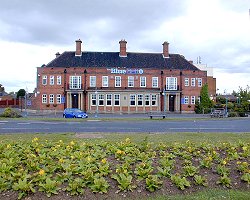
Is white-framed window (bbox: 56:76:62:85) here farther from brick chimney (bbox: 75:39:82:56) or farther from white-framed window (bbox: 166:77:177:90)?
white-framed window (bbox: 166:77:177:90)

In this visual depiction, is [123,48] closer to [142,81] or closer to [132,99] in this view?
[142,81]

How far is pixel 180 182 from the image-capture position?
20.2 ft

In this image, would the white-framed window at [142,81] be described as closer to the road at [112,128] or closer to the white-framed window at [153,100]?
the white-framed window at [153,100]

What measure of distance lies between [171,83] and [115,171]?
5334 centimetres

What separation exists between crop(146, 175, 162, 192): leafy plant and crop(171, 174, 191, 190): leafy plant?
0.30 m

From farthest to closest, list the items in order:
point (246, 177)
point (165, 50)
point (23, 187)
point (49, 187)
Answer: point (165, 50) → point (246, 177) → point (49, 187) → point (23, 187)

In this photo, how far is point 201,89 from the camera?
57750 millimetres

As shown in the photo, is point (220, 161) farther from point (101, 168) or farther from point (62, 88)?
point (62, 88)

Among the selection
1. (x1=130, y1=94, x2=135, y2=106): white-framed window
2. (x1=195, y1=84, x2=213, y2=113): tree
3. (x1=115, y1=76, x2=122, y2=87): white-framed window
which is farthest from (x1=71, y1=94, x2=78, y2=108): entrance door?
(x1=195, y1=84, x2=213, y2=113): tree

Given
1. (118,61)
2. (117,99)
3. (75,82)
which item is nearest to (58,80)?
(75,82)

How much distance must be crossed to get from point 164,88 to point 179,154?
5105cm

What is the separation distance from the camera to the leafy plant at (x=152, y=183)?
600 centimetres

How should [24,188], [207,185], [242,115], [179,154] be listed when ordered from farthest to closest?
[242,115]
[179,154]
[207,185]
[24,188]

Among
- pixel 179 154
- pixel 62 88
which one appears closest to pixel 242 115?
pixel 62 88
